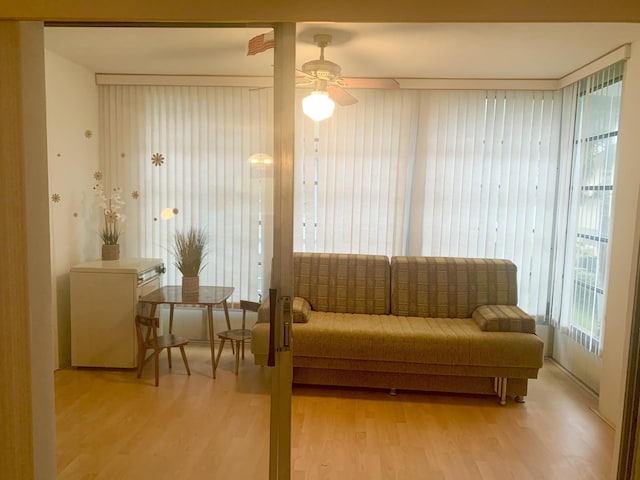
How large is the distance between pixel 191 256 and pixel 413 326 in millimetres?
2087

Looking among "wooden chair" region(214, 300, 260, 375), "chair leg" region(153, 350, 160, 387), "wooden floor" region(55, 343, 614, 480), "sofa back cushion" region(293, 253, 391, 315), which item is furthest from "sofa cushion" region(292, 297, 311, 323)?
"wooden chair" region(214, 300, 260, 375)

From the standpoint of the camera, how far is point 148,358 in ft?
8.62

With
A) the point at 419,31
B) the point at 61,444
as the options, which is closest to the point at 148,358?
the point at 61,444

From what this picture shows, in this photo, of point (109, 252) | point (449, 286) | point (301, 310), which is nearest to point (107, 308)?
point (109, 252)

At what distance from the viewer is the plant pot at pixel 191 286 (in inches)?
93.0

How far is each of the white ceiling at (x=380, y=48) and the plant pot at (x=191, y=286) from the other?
0.99 metres

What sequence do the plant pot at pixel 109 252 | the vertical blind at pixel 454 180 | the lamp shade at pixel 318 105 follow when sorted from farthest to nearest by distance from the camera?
the vertical blind at pixel 454 180 → the lamp shade at pixel 318 105 → the plant pot at pixel 109 252

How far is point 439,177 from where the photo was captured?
458cm

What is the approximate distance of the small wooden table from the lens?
232 cm

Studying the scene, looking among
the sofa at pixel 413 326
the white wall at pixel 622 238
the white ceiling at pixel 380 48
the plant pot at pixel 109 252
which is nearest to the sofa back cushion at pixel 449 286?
the sofa at pixel 413 326

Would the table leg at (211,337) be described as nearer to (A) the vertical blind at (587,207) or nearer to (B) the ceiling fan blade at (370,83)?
(B) the ceiling fan blade at (370,83)

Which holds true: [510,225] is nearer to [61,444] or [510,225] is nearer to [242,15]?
[242,15]

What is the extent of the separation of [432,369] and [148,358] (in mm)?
2032

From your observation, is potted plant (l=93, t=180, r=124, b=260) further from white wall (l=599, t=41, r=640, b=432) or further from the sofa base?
white wall (l=599, t=41, r=640, b=432)
